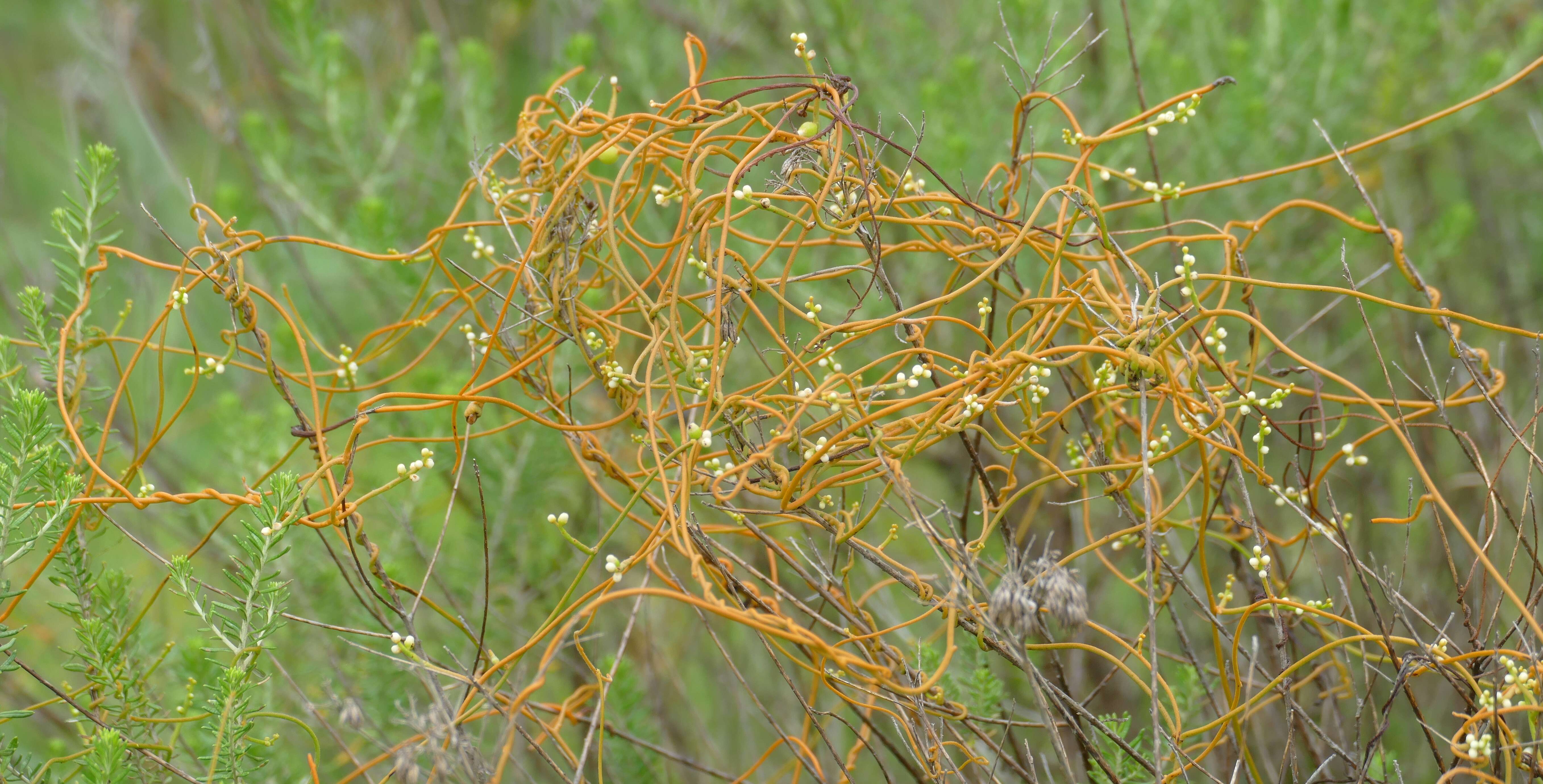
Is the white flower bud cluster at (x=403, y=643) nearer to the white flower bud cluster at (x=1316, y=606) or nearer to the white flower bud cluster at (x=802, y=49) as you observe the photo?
the white flower bud cluster at (x=802, y=49)

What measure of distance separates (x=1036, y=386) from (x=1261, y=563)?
0.28 m

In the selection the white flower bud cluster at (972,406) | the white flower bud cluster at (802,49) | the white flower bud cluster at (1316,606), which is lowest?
the white flower bud cluster at (1316,606)

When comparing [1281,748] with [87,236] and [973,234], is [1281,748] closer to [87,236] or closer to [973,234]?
[973,234]

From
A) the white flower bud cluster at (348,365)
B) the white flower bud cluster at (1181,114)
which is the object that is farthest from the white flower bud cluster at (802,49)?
the white flower bud cluster at (348,365)

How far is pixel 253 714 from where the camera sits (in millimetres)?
988

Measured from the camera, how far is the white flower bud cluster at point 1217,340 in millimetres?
1055

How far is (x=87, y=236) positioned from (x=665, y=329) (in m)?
0.71

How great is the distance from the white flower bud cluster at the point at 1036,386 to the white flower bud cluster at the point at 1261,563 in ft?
0.85

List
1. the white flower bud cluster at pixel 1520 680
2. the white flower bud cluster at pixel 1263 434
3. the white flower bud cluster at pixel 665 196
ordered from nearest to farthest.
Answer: the white flower bud cluster at pixel 1520 680
the white flower bud cluster at pixel 1263 434
the white flower bud cluster at pixel 665 196

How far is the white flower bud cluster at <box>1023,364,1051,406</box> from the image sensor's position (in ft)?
3.41

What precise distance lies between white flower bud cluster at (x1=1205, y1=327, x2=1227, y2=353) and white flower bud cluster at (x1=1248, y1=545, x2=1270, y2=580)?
0.20 m

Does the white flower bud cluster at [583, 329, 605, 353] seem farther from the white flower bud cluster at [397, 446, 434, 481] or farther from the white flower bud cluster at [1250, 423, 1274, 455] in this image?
the white flower bud cluster at [1250, 423, 1274, 455]

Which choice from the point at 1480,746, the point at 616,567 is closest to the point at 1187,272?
the point at 1480,746

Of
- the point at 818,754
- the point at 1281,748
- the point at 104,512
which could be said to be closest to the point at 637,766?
the point at 818,754
